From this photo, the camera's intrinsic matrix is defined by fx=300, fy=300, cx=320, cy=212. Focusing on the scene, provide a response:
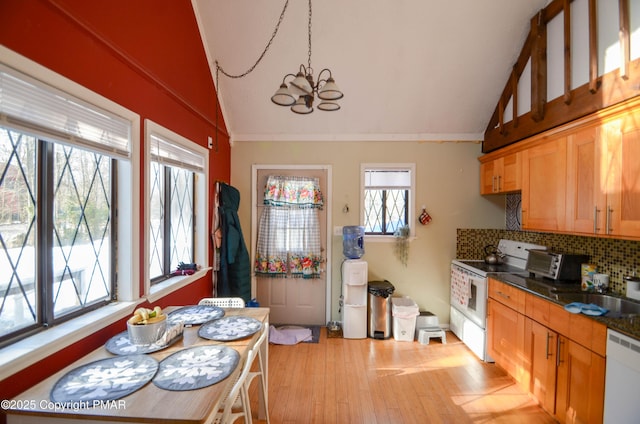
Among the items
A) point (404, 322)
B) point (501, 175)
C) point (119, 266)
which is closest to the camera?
point (119, 266)

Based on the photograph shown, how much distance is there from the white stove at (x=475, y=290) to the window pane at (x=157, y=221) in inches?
115

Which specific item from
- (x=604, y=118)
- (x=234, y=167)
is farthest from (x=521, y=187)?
(x=234, y=167)

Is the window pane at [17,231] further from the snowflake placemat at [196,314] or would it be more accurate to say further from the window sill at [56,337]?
the snowflake placemat at [196,314]

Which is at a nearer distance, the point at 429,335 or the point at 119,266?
the point at 119,266

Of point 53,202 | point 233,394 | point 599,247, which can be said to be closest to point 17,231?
point 53,202

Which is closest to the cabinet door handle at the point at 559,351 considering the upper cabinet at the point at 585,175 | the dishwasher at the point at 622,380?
the dishwasher at the point at 622,380

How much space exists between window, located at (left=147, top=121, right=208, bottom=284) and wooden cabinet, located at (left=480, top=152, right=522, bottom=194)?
120 inches

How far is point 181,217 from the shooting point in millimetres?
2727

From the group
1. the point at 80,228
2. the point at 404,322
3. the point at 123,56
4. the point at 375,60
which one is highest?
the point at 375,60

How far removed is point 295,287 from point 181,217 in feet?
5.48

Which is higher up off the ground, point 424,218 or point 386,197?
point 386,197

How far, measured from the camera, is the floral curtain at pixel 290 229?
3646 millimetres

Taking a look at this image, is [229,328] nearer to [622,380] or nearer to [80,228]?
[80,228]

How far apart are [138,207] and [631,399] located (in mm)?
2870
